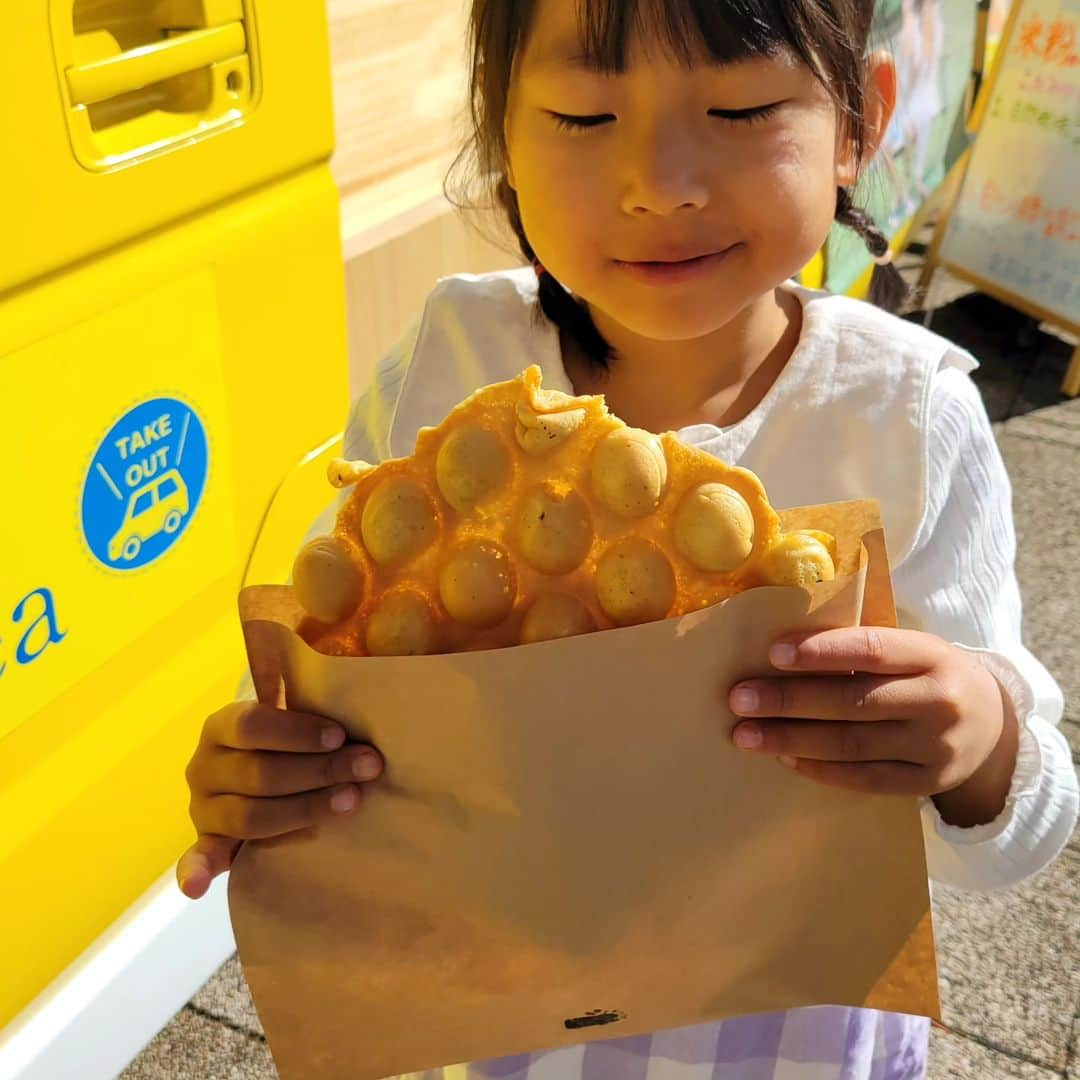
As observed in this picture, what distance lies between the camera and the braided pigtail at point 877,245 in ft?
3.19

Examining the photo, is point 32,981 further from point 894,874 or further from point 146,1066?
point 894,874

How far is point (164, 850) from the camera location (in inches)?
56.9

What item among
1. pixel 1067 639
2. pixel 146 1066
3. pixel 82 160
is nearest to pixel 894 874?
pixel 82 160

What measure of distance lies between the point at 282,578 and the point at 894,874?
105 centimetres

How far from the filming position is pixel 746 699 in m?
0.58

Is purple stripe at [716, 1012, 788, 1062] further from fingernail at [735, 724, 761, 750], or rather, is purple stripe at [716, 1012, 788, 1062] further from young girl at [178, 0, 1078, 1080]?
fingernail at [735, 724, 761, 750]

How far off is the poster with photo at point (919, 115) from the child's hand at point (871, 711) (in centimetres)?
141

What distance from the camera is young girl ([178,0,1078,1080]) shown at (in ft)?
2.13

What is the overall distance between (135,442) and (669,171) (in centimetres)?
74

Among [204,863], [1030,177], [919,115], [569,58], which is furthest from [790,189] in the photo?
[1030,177]

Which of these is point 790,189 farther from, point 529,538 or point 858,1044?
point 858,1044

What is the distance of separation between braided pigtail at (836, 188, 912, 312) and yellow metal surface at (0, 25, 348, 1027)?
2.17ft

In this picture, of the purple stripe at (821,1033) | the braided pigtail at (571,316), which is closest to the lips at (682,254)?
the braided pigtail at (571,316)

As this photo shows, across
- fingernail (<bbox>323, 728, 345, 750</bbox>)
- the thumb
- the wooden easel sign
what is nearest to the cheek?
fingernail (<bbox>323, 728, 345, 750</bbox>)
